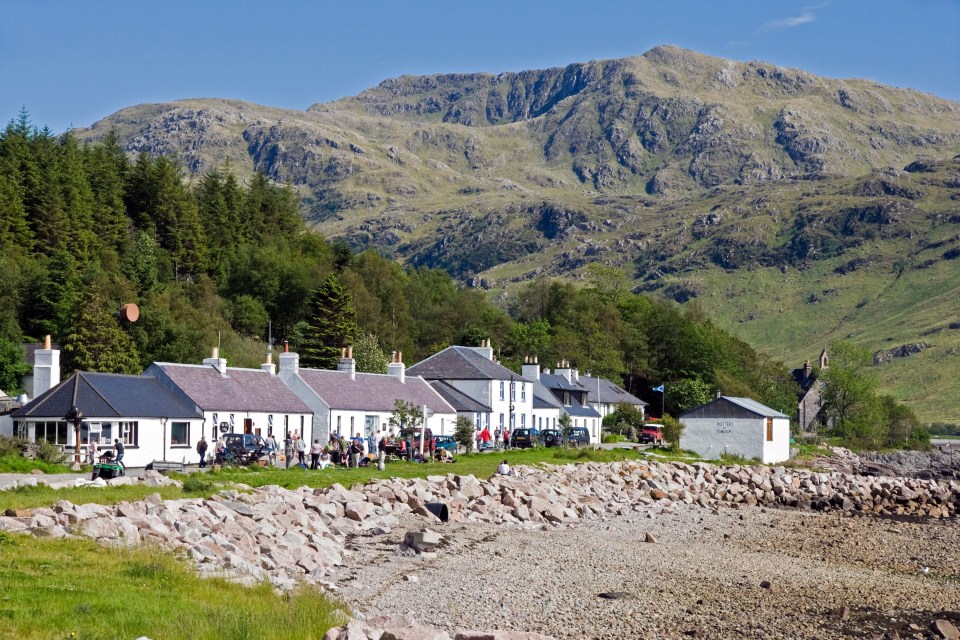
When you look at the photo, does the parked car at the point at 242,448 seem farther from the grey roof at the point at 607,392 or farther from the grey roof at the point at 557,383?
the grey roof at the point at 607,392

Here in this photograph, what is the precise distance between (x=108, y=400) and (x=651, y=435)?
4993 cm

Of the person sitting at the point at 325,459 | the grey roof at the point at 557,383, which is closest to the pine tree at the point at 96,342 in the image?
the person sitting at the point at 325,459

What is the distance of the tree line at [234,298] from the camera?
81.9 meters

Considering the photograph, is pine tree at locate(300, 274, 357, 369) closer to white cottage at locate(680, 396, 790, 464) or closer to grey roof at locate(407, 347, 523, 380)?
grey roof at locate(407, 347, 523, 380)

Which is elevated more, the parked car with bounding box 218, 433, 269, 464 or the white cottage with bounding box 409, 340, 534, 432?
the white cottage with bounding box 409, 340, 534, 432

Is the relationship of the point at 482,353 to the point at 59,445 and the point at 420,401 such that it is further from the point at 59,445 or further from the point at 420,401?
the point at 59,445

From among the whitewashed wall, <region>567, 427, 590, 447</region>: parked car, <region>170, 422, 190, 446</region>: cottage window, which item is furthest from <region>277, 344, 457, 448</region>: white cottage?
the whitewashed wall

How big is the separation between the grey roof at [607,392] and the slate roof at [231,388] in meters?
45.3

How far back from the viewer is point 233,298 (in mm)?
109188

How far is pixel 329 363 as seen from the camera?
94.0 m

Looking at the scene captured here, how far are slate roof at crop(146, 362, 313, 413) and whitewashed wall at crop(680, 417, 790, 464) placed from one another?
29.5m

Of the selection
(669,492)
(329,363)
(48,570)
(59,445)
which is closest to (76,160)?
(329,363)

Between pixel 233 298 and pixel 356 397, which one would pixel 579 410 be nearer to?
pixel 356 397

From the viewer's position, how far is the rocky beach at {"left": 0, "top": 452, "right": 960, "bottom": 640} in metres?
19.9
